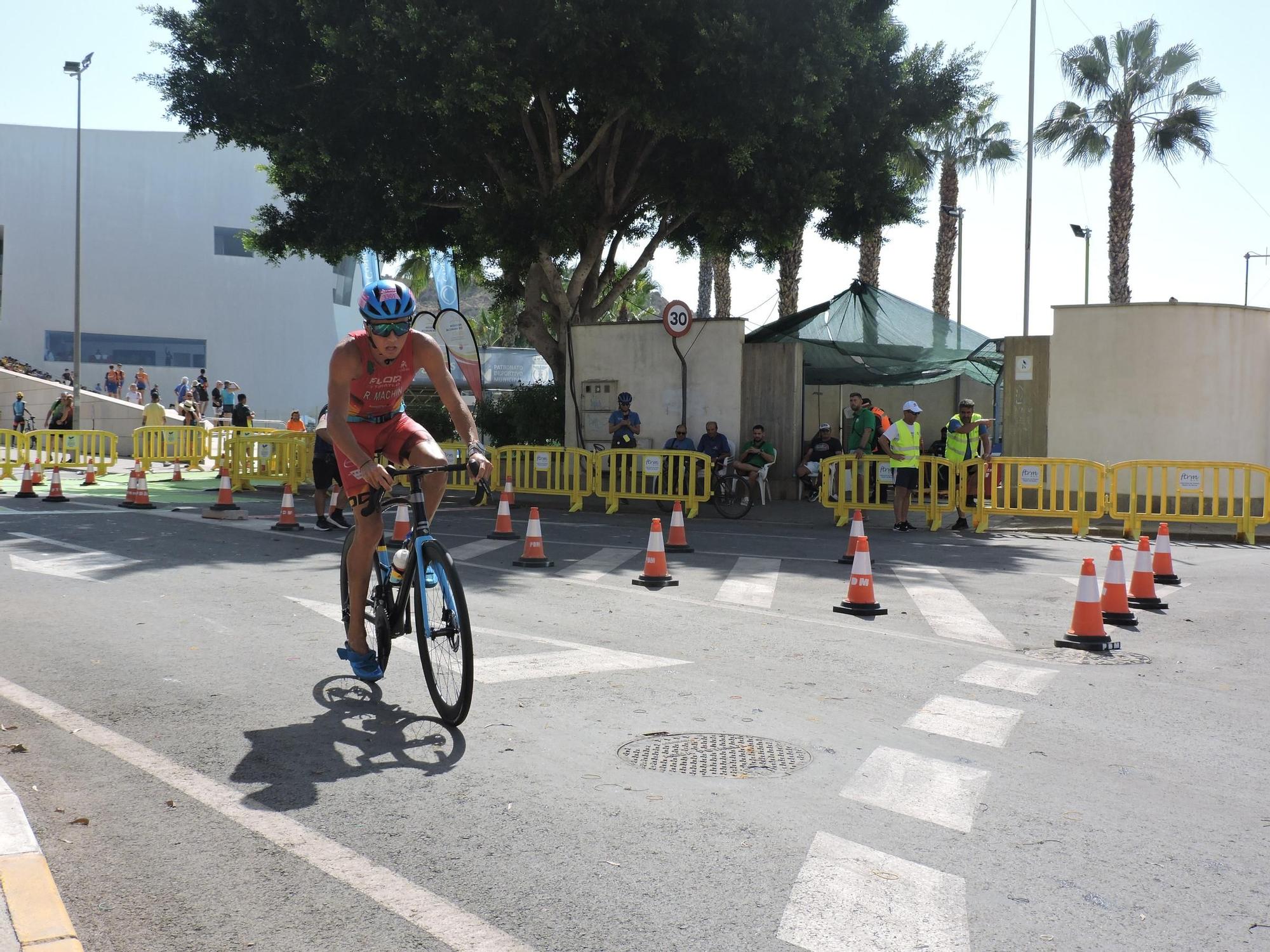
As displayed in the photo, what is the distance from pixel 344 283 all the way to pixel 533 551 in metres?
58.4

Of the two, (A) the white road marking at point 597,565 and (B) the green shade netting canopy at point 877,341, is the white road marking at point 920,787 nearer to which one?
(A) the white road marking at point 597,565

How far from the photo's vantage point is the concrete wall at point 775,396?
21016 mm

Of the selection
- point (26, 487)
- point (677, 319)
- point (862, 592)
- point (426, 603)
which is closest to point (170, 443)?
point (26, 487)

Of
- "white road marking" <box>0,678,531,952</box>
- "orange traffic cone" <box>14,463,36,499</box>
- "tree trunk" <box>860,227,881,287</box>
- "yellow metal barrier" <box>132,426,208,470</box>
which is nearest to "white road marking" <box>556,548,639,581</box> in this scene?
"white road marking" <box>0,678,531,952</box>

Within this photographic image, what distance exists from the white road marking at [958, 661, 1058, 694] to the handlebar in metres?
3.10

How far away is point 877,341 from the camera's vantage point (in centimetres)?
2397

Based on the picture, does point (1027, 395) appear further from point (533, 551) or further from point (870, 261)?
point (870, 261)

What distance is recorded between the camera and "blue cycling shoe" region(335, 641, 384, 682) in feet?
21.1

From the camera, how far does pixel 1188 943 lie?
11.2 feet

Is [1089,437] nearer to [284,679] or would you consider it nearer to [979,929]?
[284,679]

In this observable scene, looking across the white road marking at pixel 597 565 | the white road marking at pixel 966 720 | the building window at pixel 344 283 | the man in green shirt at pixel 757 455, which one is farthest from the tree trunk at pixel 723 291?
the building window at pixel 344 283

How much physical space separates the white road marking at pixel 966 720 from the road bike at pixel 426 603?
7.18 feet

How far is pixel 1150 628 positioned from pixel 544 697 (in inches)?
207

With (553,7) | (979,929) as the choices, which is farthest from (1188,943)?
(553,7)
